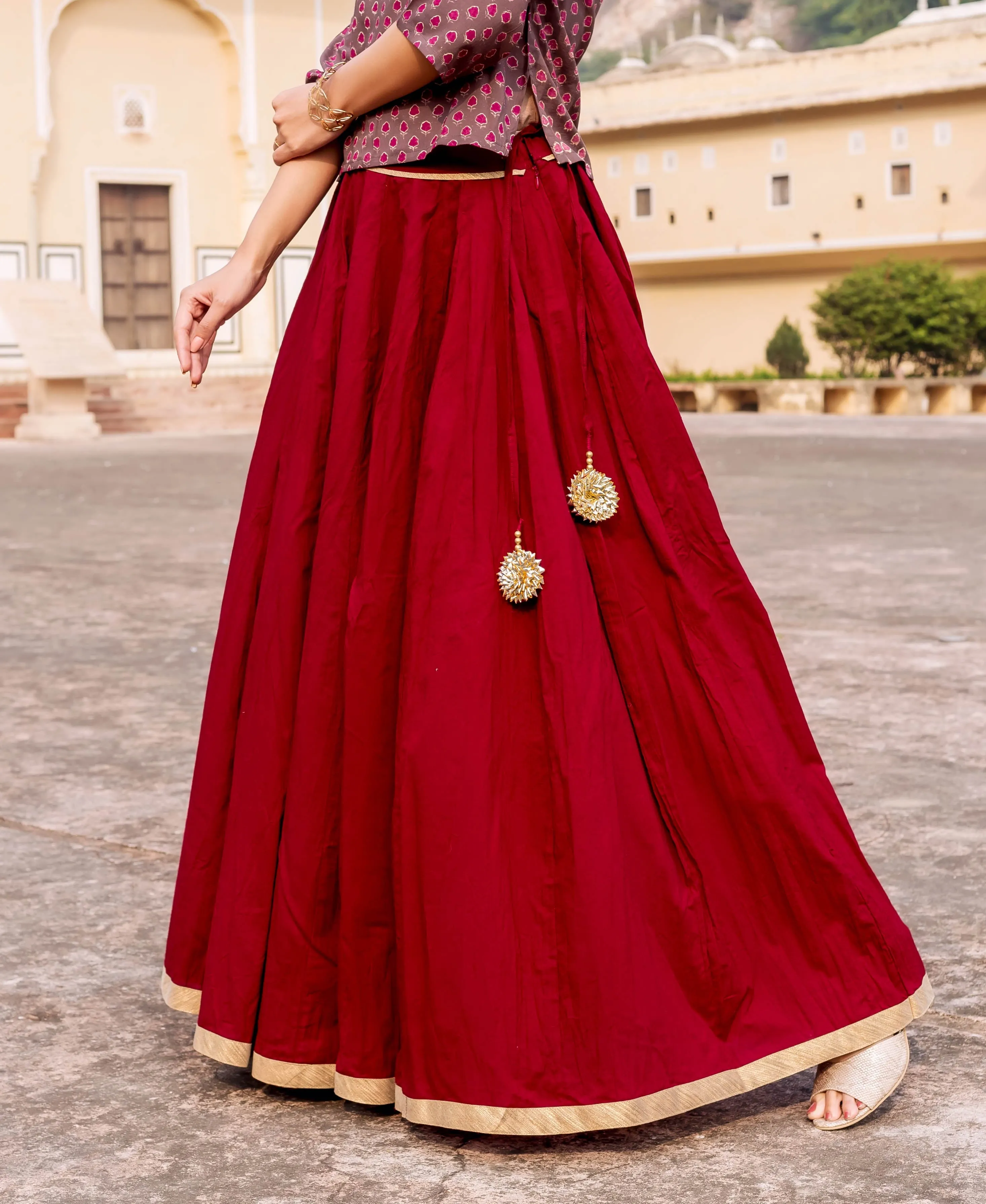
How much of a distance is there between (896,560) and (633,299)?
13.9 ft

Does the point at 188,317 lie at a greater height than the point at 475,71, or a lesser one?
lesser

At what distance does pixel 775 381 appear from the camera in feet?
70.9

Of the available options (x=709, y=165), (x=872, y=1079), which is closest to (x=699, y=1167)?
(x=872, y=1079)

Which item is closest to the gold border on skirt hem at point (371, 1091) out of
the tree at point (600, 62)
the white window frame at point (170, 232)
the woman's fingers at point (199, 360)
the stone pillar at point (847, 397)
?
the woman's fingers at point (199, 360)

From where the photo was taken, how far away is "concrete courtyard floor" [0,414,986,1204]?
1.49 metres

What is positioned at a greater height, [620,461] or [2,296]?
[2,296]

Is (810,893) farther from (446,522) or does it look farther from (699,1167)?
(446,522)

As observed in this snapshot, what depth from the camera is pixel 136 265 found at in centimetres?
1891

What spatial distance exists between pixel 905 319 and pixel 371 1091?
2230 centimetres

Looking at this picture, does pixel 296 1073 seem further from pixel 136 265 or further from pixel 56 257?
pixel 136 265

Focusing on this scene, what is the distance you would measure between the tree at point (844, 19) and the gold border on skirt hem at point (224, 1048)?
6253cm

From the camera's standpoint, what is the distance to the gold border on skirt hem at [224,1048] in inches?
63.2

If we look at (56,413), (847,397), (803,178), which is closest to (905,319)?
(847,397)

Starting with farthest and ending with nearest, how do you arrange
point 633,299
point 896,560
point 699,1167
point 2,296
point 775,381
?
point 775,381
point 2,296
point 896,560
point 633,299
point 699,1167
